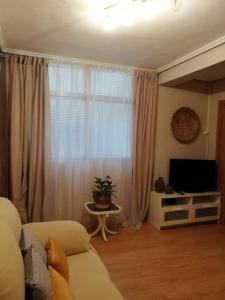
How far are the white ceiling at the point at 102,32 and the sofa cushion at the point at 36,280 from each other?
1935 mm

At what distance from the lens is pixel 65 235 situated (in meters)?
1.89

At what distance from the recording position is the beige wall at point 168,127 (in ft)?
12.8

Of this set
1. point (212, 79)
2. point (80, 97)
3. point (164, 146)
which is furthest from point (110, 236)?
point (212, 79)

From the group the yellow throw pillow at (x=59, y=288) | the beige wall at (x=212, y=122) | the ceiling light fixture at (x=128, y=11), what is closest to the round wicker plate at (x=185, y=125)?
the beige wall at (x=212, y=122)

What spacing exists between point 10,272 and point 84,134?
256 cm

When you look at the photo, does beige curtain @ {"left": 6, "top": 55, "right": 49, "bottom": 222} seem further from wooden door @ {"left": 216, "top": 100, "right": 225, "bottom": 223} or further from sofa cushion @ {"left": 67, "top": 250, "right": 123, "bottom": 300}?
wooden door @ {"left": 216, "top": 100, "right": 225, "bottom": 223}

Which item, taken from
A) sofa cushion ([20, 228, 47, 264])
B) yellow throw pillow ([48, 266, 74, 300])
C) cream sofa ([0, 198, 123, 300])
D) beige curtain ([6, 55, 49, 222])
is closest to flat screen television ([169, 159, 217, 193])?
beige curtain ([6, 55, 49, 222])

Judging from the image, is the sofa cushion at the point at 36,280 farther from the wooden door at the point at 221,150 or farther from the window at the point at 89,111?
the wooden door at the point at 221,150

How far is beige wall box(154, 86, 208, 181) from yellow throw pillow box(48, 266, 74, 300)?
2849 mm

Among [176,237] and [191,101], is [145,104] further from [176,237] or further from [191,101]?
[176,237]

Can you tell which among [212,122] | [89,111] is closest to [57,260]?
[89,111]

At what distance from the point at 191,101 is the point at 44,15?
2828mm

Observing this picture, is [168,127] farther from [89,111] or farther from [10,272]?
[10,272]

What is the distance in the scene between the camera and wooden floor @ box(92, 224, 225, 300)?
214cm
